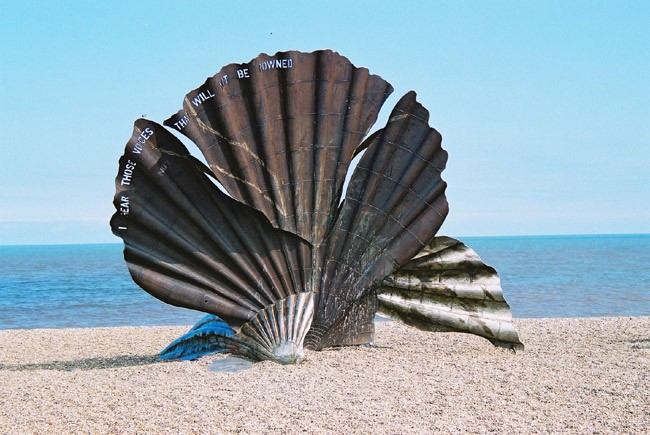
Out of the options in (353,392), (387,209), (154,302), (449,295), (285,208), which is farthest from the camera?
(154,302)

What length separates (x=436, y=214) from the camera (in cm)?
770

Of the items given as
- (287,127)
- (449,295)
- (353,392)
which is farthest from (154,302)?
(353,392)

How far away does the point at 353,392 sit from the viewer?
236 inches

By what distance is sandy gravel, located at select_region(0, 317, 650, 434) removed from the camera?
5.19m

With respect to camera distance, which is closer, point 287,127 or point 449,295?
point 287,127

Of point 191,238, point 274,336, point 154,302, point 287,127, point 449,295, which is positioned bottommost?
point 154,302

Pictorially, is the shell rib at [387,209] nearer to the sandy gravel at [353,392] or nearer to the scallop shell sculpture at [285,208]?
the scallop shell sculpture at [285,208]

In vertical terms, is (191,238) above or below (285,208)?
below

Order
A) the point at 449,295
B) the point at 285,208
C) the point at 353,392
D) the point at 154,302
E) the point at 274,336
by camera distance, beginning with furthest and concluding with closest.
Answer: the point at 154,302 < the point at 449,295 < the point at 285,208 < the point at 274,336 < the point at 353,392

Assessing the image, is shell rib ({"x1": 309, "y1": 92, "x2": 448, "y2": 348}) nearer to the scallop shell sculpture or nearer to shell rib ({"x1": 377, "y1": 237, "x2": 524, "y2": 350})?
the scallop shell sculpture

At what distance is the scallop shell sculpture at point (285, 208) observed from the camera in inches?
277

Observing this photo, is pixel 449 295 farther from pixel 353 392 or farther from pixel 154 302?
pixel 154 302

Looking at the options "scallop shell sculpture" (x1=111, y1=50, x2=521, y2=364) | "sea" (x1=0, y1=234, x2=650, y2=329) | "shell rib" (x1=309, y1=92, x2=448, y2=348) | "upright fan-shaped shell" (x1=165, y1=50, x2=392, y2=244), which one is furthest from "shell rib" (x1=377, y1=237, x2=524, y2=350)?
"sea" (x1=0, y1=234, x2=650, y2=329)

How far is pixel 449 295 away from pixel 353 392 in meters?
2.21
